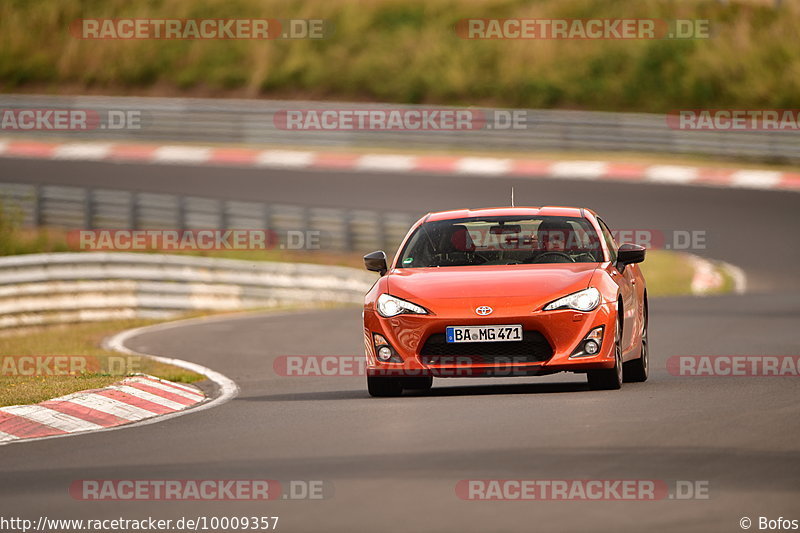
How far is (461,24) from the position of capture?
50.6 m

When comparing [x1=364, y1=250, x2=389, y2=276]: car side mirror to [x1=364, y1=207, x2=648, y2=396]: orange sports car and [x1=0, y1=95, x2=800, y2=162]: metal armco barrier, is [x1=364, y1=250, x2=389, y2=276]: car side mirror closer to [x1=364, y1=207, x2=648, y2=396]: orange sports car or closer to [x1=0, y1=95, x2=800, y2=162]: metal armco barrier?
[x1=364, y1=207, x2=648, y2=396]: orange sports car

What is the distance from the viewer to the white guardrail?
69.1ft

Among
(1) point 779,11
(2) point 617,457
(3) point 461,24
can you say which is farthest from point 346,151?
(2) point 617,457

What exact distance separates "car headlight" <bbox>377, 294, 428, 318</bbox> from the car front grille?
0.79ft

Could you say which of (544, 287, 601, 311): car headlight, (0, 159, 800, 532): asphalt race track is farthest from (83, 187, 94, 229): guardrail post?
(544, 287, 601, 311): car headlight

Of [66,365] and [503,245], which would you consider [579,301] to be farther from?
[66,365]

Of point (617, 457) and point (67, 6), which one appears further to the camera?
point (67, 6)

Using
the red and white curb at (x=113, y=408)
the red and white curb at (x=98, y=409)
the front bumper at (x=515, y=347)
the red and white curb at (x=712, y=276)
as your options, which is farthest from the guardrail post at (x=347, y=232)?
the front bumper at (x=515, y=347)

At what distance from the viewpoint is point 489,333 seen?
11336 millimetres

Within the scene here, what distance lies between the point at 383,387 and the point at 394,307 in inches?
29.1

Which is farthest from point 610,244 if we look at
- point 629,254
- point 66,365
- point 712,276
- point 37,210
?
point 37,210

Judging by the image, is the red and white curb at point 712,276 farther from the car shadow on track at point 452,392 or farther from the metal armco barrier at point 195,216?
the car shadow on track at point 452,392

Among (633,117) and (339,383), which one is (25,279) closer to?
(339,383)

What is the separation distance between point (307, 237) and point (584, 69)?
1949 centimetres
